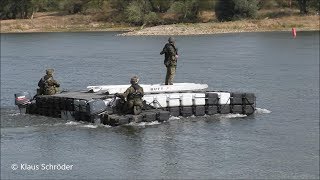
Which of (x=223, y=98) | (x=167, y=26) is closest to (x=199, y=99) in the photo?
(x=223, y=98)

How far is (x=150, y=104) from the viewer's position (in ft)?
103

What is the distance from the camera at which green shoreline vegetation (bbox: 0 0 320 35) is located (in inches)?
4429

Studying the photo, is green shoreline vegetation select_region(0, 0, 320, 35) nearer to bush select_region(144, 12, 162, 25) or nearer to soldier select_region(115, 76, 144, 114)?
bush select_region(144, 12, 162, 25)

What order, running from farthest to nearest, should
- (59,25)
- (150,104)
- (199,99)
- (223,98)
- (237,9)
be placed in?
(59,25) → (237,9) → (223,98) → (199,99) → (150,104)

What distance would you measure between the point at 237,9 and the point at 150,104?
90587 mm

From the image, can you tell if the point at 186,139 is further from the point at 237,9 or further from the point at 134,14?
the point at 134,14

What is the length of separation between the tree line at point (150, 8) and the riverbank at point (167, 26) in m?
3.27

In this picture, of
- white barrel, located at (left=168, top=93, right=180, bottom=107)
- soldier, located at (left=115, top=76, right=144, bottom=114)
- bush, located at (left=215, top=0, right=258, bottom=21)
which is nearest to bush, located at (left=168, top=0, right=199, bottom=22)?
bush, located at (left=215, top=0, right=258, bottom=21)

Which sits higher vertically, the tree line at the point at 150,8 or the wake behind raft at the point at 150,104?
the tree line at the point at 150,8

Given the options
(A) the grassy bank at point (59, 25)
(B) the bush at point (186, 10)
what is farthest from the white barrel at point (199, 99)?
(B) the bush at point (186, 10)

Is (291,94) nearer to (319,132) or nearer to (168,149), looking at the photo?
(319,132)

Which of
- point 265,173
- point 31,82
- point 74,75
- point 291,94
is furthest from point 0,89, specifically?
point 265,173

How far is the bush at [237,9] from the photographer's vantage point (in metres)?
119

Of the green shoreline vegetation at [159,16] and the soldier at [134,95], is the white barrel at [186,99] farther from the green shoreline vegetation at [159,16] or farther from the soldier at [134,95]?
the green shoreline vegetation at [159,16]
